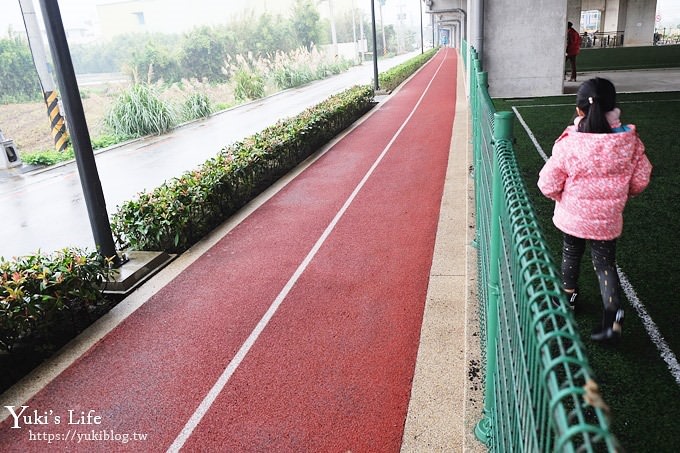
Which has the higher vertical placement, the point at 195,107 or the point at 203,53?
the point at 203,53

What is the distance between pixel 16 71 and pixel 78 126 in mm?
30641

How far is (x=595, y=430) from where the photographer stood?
87cm

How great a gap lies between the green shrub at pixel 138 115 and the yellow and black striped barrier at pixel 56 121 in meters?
3.32

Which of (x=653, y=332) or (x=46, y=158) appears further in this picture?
(x=46, y=158)

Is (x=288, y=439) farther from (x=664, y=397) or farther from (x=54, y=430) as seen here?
(x=664, y=397)

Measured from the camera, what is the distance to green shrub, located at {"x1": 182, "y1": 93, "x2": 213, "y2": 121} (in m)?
23.4

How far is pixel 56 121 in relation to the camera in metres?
15.9

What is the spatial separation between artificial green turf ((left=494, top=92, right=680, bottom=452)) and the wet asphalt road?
708 cm

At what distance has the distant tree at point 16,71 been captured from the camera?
29656mm

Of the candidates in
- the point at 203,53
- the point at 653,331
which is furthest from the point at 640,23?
the point at 653,331

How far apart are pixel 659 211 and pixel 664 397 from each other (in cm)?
370

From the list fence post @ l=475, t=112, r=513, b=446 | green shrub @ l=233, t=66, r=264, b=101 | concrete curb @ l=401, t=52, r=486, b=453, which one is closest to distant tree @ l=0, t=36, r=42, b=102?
green shrub @ l=233, t=66, r=264, b=101

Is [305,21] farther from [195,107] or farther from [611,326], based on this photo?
[611,326]

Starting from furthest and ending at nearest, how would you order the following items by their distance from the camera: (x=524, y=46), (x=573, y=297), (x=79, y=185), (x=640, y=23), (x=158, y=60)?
(x=640, y=23) → (x=158, y=60) → (x=524, y=46) → (x=79, y=185) → (x=573, y=297)
